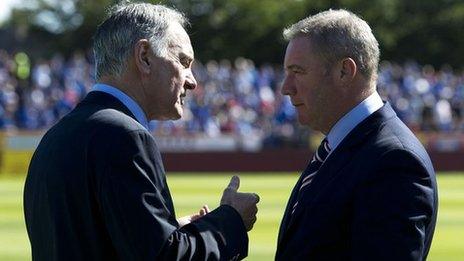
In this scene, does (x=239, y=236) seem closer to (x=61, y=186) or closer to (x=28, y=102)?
(x=61, y=186)

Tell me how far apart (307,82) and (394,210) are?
2.15 ft

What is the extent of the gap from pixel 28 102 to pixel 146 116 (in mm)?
32079

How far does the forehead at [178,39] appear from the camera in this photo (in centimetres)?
431

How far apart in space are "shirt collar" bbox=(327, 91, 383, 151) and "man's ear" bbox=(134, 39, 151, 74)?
738mm

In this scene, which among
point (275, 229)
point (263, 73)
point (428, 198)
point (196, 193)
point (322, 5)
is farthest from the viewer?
point (322, 5)

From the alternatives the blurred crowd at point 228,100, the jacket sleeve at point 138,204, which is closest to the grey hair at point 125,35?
the jacket sleeve at point 138,204

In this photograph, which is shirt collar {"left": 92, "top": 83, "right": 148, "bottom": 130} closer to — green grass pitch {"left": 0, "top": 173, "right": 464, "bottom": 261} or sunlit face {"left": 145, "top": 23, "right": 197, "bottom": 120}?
sunlit face {"left": 145, "top": 23, "right": 197, "bottom": 120}

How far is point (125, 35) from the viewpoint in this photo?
4227mm

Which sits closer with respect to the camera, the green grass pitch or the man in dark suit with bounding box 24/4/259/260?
the man in dark suit with bounding box 24/4/259/260

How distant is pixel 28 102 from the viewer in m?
35.8

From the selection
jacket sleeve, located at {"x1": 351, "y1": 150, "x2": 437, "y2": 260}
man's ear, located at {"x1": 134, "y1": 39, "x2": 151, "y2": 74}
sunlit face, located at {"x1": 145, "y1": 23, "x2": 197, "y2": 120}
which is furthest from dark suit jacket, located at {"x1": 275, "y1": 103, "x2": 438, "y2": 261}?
man's ear, located at {"x1": 134, "y1": 39, "x2": 151, "y2": 74}

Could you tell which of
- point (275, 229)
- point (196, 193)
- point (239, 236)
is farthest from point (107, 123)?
point (196, 193)

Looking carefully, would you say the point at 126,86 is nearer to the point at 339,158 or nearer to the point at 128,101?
the point at 128,101

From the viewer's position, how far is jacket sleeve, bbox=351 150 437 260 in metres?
3.85
